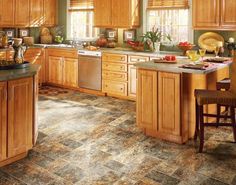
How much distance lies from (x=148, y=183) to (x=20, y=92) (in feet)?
5.00

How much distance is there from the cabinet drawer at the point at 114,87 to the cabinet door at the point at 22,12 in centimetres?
236

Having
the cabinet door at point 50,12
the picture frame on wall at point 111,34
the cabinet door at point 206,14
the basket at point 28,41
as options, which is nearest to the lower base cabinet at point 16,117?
the cabinet door at point 206,14

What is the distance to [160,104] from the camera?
396 cm

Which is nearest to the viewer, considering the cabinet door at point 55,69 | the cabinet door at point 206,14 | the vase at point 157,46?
the cabinet door at point 206,14

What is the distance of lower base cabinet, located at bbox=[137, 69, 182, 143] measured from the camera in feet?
12.5

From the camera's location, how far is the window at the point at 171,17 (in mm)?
5887

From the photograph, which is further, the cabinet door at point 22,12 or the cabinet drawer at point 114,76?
the cabinet door at point 22,12

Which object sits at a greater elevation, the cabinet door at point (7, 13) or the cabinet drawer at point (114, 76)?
the cabinet door at point (7, 13)

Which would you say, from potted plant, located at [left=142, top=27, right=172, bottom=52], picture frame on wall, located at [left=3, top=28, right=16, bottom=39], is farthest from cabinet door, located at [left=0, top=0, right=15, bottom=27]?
potted plant, located at [left=142, top=27, right=172, bottom=52]

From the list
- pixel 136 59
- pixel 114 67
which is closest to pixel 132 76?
pixel 136 59

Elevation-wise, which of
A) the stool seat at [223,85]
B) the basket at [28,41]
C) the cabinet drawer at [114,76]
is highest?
the basket at [28,41]

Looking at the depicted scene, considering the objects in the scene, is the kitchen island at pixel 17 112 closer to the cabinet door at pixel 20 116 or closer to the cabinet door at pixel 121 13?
the cabinet door at pixel 20 116

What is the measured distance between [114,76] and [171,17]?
1.57m

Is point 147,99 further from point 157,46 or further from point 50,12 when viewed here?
point 50,12
